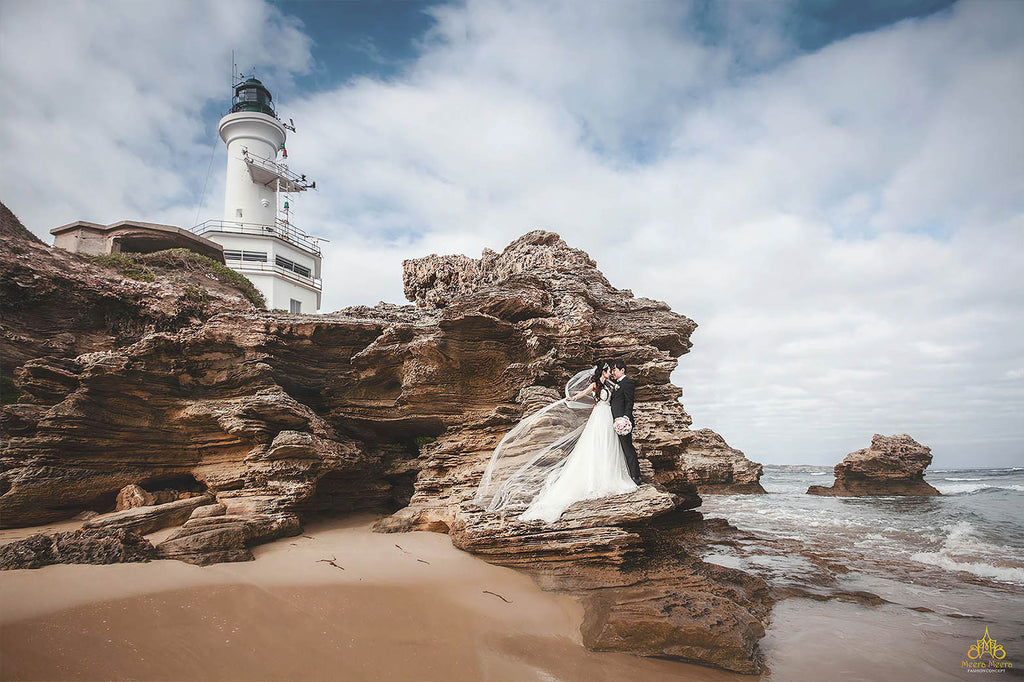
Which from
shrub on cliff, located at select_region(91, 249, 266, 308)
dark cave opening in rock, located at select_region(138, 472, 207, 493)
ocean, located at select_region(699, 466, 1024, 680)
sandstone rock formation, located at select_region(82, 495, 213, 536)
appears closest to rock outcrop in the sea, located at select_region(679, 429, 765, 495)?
ocean, located at select_region(699, 466, 1024, 680)

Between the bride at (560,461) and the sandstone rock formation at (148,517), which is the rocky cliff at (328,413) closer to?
the sandstone rock formation at (148,517)

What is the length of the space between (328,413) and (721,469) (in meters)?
27.6

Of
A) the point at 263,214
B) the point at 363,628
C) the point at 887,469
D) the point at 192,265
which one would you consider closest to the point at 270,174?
the point at 263,214

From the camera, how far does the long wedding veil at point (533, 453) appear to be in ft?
24.6

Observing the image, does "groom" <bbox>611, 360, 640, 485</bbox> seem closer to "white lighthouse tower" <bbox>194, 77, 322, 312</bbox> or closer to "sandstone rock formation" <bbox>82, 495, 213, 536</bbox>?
"sandstone rock formation" <bbox>82, 495, 213, 536</bbox>

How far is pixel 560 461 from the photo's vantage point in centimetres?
789

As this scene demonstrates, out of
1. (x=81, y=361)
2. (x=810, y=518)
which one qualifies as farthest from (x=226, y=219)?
(x=810, y=518)

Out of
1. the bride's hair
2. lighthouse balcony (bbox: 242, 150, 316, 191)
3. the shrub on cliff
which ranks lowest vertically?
the bride's hair

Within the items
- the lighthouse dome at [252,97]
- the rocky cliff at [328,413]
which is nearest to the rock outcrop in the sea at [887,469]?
the rocky cliff at [328,413]

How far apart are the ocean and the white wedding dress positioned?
2.73m

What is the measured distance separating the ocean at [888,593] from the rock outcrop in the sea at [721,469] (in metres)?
13.7

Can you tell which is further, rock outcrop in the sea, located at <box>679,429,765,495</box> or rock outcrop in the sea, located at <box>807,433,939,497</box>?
rock outcrop in the sea, located at <box>679,429,765,495</box>

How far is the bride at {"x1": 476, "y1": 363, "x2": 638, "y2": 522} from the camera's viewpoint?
715 centimetres

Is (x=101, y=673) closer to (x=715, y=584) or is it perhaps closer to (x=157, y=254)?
(x=715, y=584)
